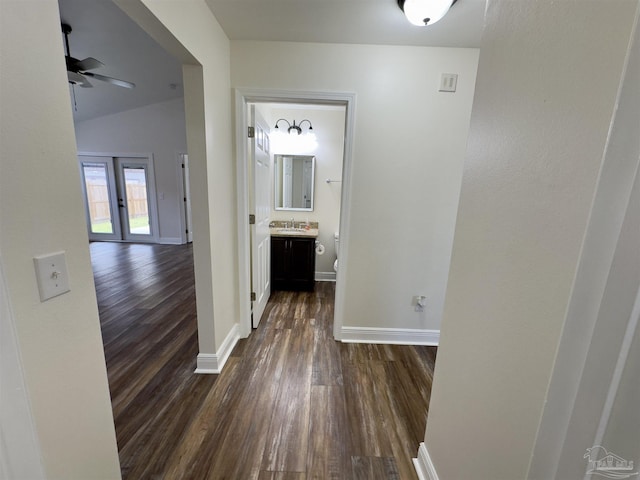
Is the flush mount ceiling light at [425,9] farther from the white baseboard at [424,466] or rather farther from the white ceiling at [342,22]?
the white baseboard at [424,466]

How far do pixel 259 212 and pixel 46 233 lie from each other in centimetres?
168

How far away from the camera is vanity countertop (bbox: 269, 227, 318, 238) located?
303 cm

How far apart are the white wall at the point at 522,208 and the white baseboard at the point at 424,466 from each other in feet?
0.51

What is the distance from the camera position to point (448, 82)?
184 centimetres

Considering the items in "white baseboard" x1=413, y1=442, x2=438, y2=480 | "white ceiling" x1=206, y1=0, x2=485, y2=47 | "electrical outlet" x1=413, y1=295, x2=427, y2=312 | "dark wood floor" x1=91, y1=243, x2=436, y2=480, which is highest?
"white ceiling" x1=206, y1=0, x2=485, y2=47

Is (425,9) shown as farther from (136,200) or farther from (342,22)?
(136,200)

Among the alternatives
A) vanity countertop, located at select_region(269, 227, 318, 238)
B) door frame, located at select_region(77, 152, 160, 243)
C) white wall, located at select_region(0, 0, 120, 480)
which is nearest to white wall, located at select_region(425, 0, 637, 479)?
white wall, located at select_region(0, 0, 120, 480)

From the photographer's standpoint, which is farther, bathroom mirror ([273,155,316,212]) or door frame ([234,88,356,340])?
bathroom mirror ([273,155,316,212])

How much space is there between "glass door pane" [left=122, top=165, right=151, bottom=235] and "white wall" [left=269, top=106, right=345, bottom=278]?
3.99 m

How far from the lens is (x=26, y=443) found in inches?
23.2

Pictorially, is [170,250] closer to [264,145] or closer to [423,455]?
[264,145]

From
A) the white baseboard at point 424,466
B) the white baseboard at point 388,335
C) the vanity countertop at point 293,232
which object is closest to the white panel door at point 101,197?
the vanity countertop at point 293,232

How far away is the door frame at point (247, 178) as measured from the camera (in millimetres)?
1846

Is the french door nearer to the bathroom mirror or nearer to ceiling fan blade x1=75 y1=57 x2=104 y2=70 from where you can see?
ceiling fan blade x1=75 y1=57 x2=104 y2=70
